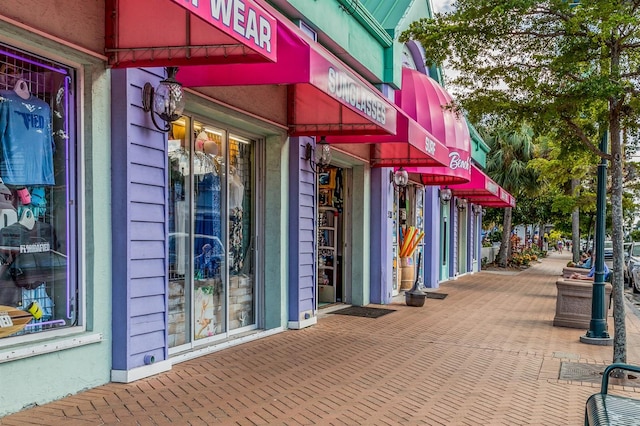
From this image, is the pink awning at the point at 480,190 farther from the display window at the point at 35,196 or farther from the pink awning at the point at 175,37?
the display window at the point at 35,196

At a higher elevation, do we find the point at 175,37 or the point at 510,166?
the point at 510,166

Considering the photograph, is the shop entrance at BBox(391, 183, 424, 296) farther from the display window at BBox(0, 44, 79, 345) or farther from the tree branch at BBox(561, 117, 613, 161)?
the display window at BBox(0, 44, 79, 345)

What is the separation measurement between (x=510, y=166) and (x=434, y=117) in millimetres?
16651

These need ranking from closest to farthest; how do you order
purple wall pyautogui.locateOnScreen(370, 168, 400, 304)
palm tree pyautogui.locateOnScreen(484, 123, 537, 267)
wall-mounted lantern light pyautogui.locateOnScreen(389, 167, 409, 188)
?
purple wall pyautogui.locateOnScreen(370, 168, 400, 304)
wall-mounted lantern light pyautogui.locateOnScreen(389, 167, 409, 188)
palm tree pyautogui.locateOnScreen(484, 123, 537, 267)

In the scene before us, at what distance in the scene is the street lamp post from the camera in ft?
27.8

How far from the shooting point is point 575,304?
10.7m

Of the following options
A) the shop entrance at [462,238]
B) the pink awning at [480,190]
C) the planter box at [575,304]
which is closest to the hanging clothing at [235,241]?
the planter box at [575,304]

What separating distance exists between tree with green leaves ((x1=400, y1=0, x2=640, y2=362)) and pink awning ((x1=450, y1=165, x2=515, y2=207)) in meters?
10.3

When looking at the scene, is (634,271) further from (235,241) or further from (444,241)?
(235,241)

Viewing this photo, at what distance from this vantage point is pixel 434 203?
1786 centimetres

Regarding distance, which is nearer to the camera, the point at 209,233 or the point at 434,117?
the point at 209,233

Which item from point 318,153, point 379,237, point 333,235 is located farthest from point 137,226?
point 379,237

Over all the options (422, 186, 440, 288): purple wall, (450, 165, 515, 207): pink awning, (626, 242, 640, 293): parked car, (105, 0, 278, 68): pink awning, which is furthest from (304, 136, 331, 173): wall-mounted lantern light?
(626, 242, 640, 293): parked car

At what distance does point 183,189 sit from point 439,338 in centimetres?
455
